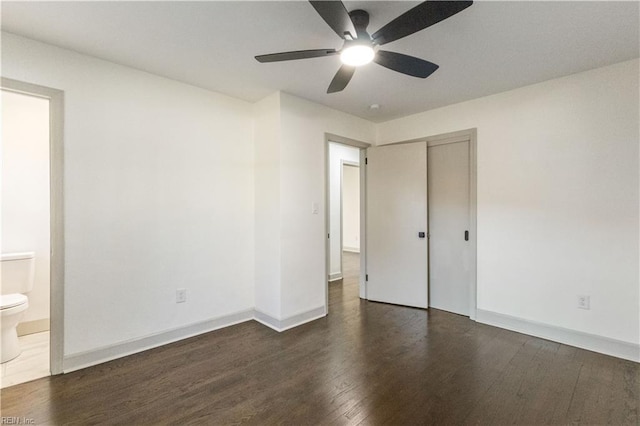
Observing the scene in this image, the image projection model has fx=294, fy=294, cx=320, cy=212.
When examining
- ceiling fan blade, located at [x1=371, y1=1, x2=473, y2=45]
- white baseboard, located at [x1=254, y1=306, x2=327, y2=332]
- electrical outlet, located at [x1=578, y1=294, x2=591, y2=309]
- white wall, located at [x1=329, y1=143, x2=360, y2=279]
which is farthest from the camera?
white wall, located at [x1=329, y1=143, x2=360, y2=279]

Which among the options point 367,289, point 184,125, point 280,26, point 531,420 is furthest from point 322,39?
point 367,289

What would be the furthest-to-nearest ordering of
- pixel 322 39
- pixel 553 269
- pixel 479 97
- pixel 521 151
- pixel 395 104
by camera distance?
pixel 395 104
pixel 479 97
pixel 521 151
pixel 553 269
pixel 322 39

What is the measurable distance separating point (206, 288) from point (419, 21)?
9.53 ft

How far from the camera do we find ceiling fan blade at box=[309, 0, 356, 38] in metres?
1.40

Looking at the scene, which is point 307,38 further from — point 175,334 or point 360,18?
point 175,334

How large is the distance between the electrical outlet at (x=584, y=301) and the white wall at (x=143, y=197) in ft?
10.8

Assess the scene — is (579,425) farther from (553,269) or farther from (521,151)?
(521,151)

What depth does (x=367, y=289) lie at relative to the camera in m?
4.16

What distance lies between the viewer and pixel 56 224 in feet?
7.43

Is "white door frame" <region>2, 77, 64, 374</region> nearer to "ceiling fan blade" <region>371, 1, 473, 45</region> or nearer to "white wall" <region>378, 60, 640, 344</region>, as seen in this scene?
"ceiling fan blade" <region>371, 1, 473, 45</region>

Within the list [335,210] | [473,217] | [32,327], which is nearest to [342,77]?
[473,217]

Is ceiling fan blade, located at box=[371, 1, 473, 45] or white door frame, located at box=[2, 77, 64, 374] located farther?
white door frame, located at box=[2, 77, 64, 374]

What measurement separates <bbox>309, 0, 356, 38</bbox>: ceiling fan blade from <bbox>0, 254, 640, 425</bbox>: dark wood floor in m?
2.26
